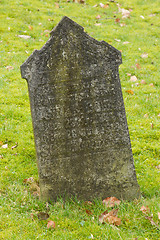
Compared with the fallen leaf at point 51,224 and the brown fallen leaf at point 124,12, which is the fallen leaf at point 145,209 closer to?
the fallen leaf at point 51,224

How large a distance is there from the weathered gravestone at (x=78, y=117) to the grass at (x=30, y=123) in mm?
281

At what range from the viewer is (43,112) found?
11.7 ft

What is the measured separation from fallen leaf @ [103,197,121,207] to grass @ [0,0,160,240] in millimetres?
73

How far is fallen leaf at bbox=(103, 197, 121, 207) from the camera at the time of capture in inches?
146

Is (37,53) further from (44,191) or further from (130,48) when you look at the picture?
(130,48)

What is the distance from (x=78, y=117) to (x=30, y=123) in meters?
2.35

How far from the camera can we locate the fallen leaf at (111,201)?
3.72m

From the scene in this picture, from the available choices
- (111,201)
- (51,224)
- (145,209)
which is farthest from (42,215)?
(145,209)

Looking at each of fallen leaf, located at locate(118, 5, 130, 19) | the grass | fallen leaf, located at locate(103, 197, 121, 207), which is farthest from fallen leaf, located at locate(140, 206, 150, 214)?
fallen leaf, located at locate(118, 5, 130, 19)

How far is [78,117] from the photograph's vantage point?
365 cm

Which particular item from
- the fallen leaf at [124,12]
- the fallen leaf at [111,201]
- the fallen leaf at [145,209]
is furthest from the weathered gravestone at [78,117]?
the fallen leaf at [124,12]

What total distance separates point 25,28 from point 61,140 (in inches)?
307

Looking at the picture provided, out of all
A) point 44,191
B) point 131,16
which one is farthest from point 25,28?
point 44,191

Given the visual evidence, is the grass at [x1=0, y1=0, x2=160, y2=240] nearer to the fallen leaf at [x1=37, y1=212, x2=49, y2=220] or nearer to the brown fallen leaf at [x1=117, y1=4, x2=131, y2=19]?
the fallen leaf at [x1=37, y1=212, x2=49, y2=220]
